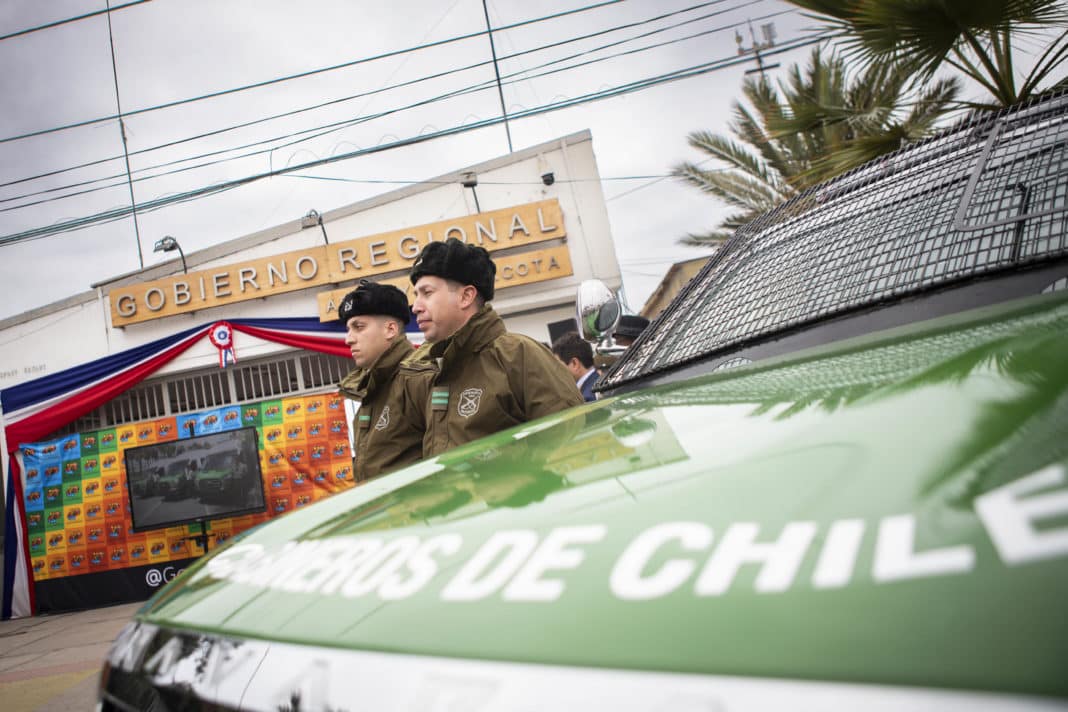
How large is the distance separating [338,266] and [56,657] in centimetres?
525

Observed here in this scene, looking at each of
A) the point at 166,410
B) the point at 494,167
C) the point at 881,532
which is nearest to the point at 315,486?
the point at 166,410

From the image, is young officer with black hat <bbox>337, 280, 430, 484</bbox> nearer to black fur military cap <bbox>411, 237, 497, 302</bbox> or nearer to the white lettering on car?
black fur military cap <bbox>411, 237, 497, 302</bbox>

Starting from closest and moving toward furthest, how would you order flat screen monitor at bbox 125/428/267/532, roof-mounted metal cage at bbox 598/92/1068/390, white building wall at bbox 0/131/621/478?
roof-mounted metal cage at bbox 598/92/1068/390
flat screen monitor at bbox 125/428/267/532
white building wall at bbox 0/131/621/478

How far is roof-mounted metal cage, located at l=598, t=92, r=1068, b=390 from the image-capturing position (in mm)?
1301

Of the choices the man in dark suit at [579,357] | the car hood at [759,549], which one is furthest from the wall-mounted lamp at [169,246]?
the car hood at [759,549]

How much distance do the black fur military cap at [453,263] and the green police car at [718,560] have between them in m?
1.14

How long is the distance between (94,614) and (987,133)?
9.49m

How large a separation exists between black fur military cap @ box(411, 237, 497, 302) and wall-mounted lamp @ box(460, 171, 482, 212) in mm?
6910

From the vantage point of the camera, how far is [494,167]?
9.28m

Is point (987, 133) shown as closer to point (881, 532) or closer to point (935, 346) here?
point (935, 346)

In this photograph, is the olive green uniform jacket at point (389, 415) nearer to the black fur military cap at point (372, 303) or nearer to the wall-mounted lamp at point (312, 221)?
the black fur military cap at point (372, 303)

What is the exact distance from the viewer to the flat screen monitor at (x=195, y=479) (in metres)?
7.83

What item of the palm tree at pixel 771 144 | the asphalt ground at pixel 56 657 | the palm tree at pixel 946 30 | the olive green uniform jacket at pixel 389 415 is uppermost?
the palm tree at pixel 771 144

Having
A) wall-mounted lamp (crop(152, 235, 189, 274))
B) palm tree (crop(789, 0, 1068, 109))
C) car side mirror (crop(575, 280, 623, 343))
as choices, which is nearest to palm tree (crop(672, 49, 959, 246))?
palm tree (crop(789, 0, 1068, 109))
